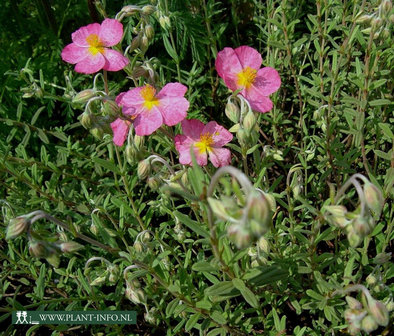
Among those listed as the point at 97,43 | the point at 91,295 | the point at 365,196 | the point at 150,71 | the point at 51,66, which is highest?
the point at 97,43

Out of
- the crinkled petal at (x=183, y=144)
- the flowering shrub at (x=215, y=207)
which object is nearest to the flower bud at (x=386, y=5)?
the flowering shrub at (x=215, y=207)

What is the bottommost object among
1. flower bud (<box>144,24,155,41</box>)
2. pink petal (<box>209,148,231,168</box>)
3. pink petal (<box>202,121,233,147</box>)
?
pink petal (<box>209,148,231,168</box>)

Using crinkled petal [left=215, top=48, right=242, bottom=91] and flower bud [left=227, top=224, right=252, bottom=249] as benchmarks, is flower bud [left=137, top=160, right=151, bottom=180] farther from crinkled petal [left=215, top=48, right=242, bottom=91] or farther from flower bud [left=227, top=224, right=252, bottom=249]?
flower bud [left=227, top=224, right=252, bottom=249]

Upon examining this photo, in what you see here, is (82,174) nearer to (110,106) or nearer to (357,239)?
(110,106)

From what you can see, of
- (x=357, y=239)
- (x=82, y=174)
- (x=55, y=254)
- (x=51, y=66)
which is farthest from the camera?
(x=51, y=66)

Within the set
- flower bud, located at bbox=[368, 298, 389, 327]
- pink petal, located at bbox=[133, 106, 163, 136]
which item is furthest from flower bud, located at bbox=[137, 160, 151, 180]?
flower bud, located at bbox=[368, 298, 389, 327]

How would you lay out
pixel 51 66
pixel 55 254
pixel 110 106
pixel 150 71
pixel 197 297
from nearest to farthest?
pixel 55 254, pixel 110 106, pixel 150 71, pixel 197 297, pixel 51 66

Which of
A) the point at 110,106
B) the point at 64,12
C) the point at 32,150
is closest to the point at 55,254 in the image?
the point at 110,106
